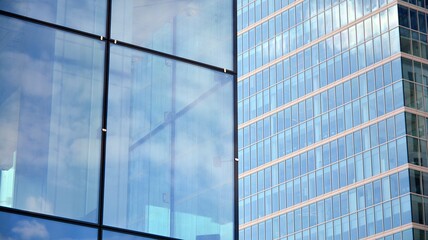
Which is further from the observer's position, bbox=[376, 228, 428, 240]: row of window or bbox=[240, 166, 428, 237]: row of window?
bbox=[240, 166, 428, 237]: row of window

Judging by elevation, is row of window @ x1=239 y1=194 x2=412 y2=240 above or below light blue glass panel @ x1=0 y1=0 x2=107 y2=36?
above

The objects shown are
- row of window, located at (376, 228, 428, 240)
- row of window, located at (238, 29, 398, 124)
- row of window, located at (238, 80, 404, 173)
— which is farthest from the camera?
row of window, located at (238, 29, 398, 124)

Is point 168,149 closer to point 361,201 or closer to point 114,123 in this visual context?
point 114,123

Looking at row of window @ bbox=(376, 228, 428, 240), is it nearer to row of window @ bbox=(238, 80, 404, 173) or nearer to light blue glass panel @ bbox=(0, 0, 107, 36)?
row of window @ bbox=(238, 80, 404, 173)

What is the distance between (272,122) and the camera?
10894 centimetres

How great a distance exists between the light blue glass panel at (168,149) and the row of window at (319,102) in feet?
260

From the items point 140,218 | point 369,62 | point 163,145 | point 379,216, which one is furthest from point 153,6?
Result: point 369,62

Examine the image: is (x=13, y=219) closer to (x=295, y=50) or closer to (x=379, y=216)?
(x=379, y=216)

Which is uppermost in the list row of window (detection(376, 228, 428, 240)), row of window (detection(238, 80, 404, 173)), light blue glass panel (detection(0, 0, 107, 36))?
row of window (detection(238, 80, 404, 173))

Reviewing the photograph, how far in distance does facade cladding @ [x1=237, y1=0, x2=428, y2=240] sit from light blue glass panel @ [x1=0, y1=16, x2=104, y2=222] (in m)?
74.7

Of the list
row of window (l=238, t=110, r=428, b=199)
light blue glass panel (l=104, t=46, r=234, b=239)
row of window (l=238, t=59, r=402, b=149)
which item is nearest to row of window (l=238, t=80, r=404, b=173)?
row of window (l=238, t=59, r=402, b=149)

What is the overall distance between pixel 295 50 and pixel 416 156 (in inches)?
875

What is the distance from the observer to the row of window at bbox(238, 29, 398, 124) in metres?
100

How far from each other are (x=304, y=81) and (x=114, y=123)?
91595mm
